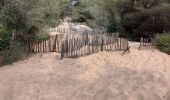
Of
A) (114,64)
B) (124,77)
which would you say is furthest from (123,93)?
(114,64)

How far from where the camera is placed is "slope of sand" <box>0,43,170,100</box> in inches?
290

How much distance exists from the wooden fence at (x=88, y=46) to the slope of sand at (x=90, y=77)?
323mm

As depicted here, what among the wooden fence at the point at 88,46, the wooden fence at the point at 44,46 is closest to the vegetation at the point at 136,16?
the wooden fence at the point at 88,46

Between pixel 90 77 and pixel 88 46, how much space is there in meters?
2.59

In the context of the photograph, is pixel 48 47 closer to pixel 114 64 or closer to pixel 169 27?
pixel 114 64

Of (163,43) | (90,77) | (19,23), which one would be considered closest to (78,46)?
(90,77)

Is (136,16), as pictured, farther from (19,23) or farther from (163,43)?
(19,23)

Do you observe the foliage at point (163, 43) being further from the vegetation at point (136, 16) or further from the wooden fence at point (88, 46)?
the vegetation at point (136, 16)

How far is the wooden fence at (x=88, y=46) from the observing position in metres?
10.6

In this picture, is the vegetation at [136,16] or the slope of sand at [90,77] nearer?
the slope of sand at [90,77]

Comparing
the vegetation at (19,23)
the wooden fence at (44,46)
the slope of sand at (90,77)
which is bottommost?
the slope of sand at (90,77)

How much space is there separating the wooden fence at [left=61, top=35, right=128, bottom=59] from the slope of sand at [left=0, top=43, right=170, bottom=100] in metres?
0.32

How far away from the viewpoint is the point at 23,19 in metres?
Result: 11.4

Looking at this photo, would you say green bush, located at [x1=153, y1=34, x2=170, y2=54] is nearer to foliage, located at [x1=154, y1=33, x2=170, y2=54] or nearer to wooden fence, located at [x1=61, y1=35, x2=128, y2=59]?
A: foliage, located at [x1=154, y1=33, x2=170, y2=54]
